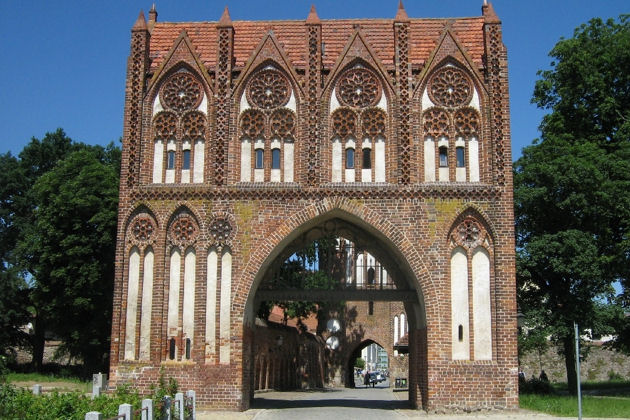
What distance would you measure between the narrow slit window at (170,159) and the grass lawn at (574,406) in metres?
12.1

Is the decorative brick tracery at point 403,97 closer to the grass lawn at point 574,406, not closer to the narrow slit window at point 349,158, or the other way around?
the narrow slit window at point 349,158

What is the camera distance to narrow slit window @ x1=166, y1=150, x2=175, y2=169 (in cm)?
2100

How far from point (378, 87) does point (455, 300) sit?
255 inches

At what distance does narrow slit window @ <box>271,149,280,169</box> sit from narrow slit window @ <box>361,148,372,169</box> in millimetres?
2417

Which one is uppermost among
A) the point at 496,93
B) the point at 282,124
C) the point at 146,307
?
the point at 496,93

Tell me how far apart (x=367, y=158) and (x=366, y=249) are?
270cm

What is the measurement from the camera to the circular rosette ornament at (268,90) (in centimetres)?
2117

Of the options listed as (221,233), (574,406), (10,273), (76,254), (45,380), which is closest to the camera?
(574,406)

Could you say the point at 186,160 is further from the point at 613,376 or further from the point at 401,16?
the point at 613,376

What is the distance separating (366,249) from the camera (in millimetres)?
21406

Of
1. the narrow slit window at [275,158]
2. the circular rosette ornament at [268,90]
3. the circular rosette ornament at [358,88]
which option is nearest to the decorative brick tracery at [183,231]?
the narrow slit window at [275,158]

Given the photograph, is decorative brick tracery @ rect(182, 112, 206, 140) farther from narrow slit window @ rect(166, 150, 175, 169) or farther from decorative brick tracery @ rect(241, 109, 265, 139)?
decorative brick tracery @ rect(241, 109, 265, 139)

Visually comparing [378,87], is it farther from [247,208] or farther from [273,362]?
[273,362]

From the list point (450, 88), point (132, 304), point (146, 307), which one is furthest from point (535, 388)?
point (132, 304)
